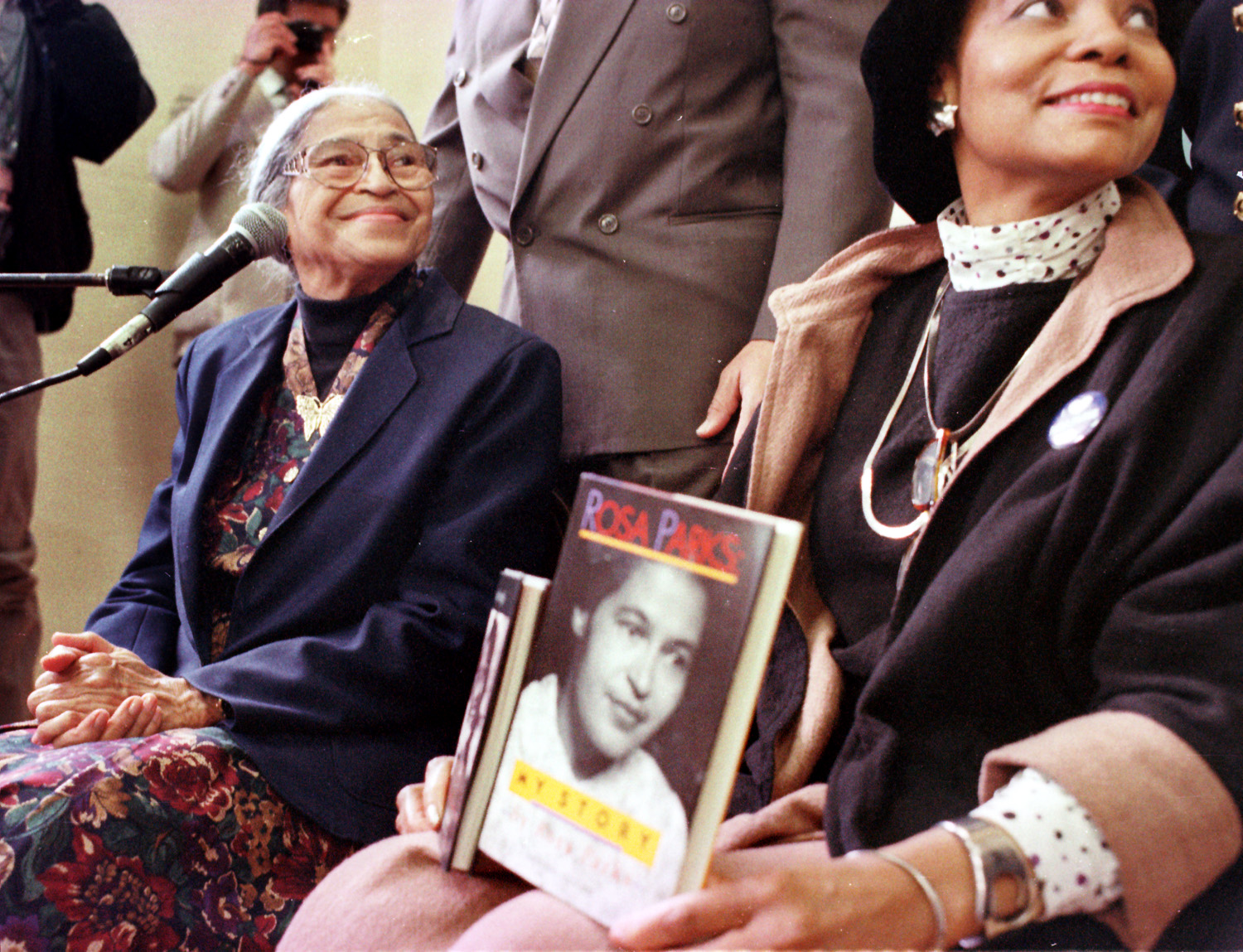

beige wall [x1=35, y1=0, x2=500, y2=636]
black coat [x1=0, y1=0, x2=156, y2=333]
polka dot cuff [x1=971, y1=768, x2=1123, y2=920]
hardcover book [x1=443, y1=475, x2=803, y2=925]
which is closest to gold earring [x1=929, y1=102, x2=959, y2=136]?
hardcover book [x1=443, y1=475, x2=803, y2=925]

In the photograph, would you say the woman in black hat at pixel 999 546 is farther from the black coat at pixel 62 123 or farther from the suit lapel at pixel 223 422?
the black coat at pixel 62 123

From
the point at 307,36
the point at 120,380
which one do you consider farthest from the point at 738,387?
the point at 120,380

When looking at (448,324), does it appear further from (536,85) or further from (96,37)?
(96,37)

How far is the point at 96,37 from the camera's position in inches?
77.0

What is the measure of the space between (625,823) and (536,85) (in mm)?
975

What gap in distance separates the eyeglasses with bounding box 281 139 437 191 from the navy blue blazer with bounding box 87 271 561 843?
0.53 feet

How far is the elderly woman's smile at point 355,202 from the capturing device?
1488 millimetres

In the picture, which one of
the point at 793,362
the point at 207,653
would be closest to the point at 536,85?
the point at 793,362

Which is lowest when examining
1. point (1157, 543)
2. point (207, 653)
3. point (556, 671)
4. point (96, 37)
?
point (207, 653)

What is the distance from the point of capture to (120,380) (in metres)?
2.05

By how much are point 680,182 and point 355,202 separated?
486 mm

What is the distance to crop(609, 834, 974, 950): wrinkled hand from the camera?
652 mm

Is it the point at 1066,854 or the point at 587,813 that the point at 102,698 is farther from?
the point at 1066,854

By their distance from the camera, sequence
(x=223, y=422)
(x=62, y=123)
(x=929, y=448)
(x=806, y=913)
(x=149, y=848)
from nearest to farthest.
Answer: (x=806, y=913) < (x=929, y=448) < (x=149, y=848) < (x=223, y=422) < (x=62, y=123)
